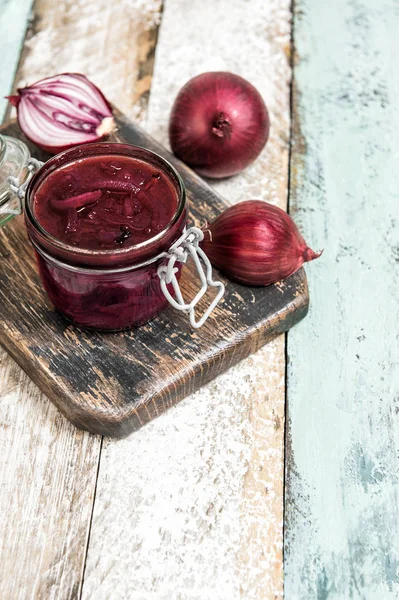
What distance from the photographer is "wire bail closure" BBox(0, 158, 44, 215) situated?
106 cm

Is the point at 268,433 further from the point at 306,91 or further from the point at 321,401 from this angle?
the point at 306,91

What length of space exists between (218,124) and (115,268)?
1.44 feet

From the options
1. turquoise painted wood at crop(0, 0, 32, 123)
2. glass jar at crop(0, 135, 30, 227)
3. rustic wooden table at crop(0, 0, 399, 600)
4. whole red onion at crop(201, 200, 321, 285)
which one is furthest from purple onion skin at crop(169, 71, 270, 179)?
turquoise painted wood at crop(0, 0, 32, 123)

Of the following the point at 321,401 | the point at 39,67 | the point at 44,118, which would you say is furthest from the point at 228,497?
A: the point at 39,67

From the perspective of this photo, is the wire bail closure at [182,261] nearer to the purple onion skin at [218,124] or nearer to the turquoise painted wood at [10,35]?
the purple onion skin at [218,124]

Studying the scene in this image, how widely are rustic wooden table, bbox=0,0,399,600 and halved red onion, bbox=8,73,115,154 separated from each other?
0.22 metres

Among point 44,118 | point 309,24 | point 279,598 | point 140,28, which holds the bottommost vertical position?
point 279,598

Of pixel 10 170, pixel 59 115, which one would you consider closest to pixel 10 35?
pixel 59 115

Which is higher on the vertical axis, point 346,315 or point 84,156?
point 84,156

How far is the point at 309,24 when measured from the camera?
5.78 ft

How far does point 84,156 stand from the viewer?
1067 millimetres

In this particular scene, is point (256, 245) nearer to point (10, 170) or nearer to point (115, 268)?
point (115, 268)

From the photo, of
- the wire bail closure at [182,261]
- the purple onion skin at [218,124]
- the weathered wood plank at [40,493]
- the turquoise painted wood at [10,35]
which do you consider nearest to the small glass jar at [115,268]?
the wire bail closure at [182,261]

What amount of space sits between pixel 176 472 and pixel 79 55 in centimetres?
107
